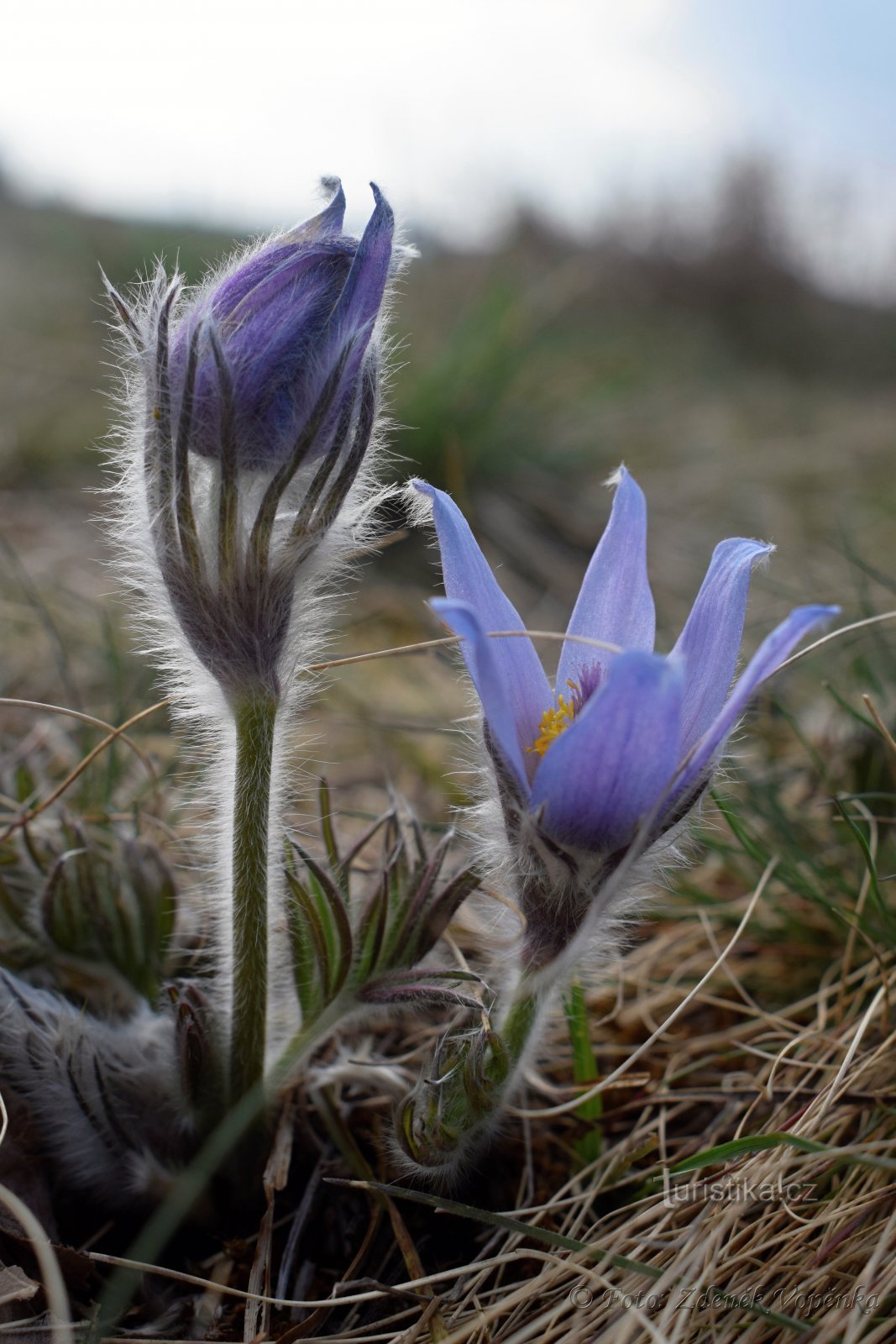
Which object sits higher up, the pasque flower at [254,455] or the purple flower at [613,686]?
the pasque flower at [254,455]

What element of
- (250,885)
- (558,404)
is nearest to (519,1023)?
(250,885)

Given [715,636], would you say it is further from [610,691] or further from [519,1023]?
[519,1023]

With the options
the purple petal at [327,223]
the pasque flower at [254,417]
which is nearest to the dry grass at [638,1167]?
the pasque flower at [254,417]

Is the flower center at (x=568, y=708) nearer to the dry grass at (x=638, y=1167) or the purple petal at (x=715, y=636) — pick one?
the purple petal at (x=715, y=636)

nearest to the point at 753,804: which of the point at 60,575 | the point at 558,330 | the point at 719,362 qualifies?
the point at 60,575

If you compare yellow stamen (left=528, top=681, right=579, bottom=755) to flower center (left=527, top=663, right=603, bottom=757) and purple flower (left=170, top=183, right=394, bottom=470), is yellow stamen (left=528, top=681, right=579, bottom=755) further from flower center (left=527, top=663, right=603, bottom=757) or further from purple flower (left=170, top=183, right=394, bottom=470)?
purple flower (left=170, top=183, right=394, bottom=470)

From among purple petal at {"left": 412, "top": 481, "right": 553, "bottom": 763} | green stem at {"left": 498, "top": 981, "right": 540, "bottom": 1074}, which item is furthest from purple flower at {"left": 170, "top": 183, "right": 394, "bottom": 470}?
green stem at {"left": 498, "top": 981, "right": 540, "bottom": 1074}
